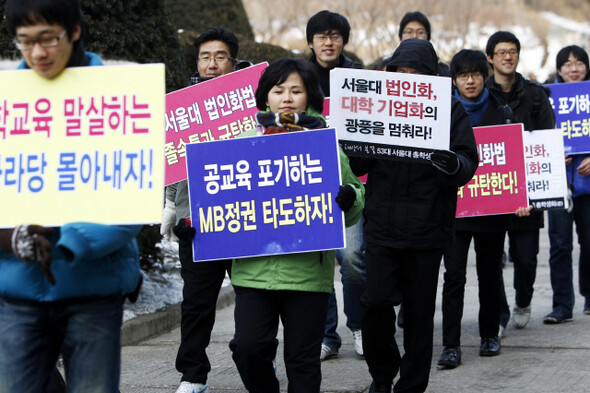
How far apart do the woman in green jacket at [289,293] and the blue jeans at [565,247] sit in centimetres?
348

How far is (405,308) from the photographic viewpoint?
5066 mm

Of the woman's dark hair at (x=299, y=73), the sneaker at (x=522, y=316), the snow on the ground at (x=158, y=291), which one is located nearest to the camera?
A: the woman's dark hair at (x=299, y=73)

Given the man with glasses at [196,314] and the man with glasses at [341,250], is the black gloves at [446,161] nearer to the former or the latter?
the man with glasses at [196,314]

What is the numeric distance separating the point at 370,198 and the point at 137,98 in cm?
204

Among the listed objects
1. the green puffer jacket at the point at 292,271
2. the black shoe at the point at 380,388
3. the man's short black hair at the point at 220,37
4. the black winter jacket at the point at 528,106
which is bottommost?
the black shoe at the point at 380,388

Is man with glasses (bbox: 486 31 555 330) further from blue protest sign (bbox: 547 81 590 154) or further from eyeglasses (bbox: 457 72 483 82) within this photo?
blue protest sign (bbox: 547 81 590 154)

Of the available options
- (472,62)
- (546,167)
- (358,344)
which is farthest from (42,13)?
(546,167)

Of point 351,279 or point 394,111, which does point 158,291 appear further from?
point 394,111

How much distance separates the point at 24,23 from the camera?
3.10 metres

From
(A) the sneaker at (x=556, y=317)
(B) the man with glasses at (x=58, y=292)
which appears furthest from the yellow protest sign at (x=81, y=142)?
(A) the sneaker at (x=556, y=317)

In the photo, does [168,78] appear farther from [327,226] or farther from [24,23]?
[24,23]

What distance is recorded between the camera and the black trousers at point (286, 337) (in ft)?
13.9

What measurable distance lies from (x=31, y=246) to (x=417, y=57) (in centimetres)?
262

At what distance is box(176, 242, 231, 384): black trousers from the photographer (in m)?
5.30
